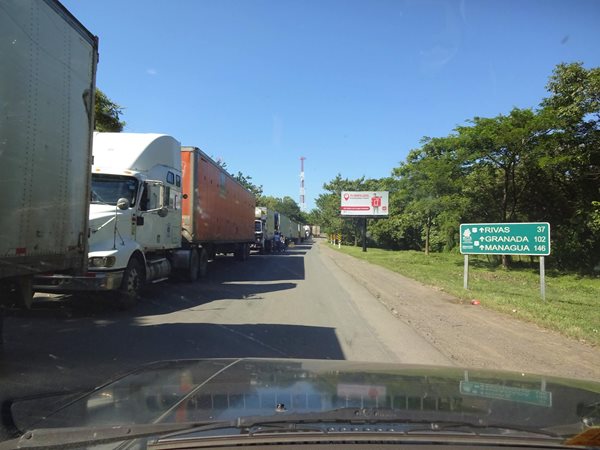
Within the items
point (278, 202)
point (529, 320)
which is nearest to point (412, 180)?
point (529, 320)

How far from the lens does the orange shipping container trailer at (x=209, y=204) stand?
1695cm

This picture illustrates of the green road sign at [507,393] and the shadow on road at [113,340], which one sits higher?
the green road sign at [507,393]

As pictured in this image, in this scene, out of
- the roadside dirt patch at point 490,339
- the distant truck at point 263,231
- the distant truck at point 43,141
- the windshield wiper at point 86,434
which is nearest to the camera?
the windshield wiper at point 86,434

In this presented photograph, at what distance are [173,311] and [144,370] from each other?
752 cm

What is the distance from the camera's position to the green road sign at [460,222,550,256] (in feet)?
48.8

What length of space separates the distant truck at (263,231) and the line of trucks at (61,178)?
86.8 feet

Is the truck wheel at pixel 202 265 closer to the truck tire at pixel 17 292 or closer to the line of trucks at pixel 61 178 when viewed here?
the line of trucks at pixel 61 178

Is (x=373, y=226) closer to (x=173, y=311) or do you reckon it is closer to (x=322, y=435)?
(x=173, y=311)

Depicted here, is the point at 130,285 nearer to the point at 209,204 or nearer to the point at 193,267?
the point at 193,267

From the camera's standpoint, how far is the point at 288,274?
2173 centimetres

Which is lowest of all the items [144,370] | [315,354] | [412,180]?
[315,354]

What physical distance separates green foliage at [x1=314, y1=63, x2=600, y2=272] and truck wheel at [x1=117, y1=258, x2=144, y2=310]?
835 inches

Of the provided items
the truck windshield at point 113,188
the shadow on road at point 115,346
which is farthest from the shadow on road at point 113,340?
the truck windshield at point 113,188

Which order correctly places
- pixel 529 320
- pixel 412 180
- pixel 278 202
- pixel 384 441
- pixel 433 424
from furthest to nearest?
pixel 278 202
pixel 412 180
pixel 529 320
pixel 433 424
pixel 384 441
